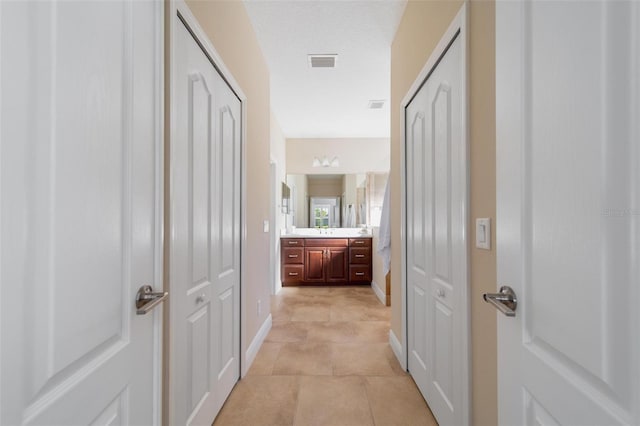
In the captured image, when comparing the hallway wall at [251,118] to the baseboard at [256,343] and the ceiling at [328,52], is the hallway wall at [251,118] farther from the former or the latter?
the ceiling at [328,52]

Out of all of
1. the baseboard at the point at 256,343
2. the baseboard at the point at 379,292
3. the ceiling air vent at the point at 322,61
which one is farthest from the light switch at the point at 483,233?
the baseboard at the point at 379,292

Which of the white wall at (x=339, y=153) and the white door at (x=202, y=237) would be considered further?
the white wall at (x=339, y=153)

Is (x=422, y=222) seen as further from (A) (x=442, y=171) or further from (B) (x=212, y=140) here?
(B) (x=212, y=140)

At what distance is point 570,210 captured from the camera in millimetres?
534

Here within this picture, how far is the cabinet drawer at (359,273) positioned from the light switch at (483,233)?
3844 mm

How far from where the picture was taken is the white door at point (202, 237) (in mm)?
1211

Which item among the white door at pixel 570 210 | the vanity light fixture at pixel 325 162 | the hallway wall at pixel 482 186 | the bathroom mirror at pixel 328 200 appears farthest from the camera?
the bathroom mirror at pixel 328 200

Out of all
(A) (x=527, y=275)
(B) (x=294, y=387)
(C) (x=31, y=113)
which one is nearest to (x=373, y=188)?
(B) (x=294, y=387)

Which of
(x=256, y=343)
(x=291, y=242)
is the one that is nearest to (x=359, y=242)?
(x=291, y=242)

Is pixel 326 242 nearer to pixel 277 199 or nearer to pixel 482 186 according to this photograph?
pixel 277 199

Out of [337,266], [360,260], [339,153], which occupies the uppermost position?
[339,153]

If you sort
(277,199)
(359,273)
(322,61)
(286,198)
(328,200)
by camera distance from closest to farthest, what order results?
1. (322,61)
2. (277,199)
3. (359,273)
4. (286,198)
5. (328,200)

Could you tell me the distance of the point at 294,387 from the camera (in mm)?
1926

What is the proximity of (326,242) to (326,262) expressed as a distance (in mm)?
340
